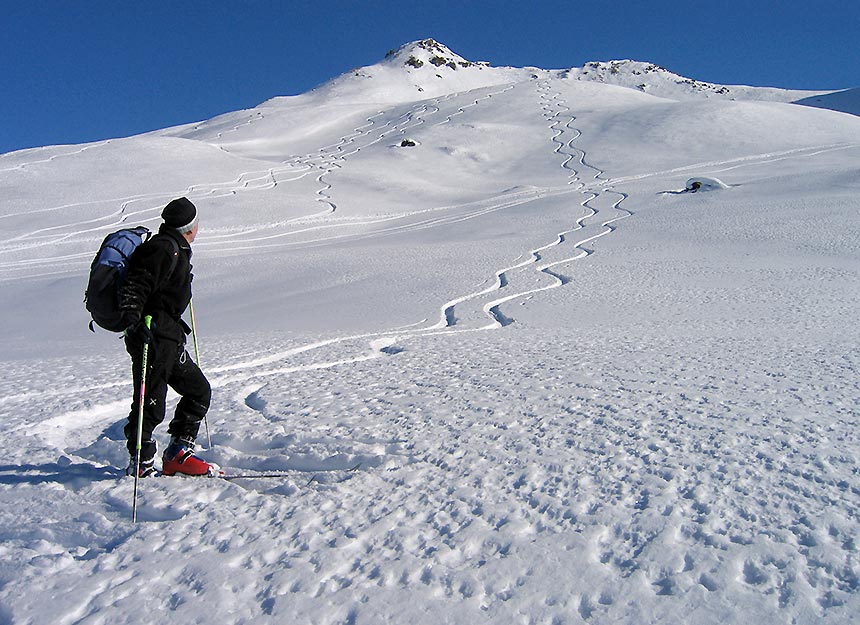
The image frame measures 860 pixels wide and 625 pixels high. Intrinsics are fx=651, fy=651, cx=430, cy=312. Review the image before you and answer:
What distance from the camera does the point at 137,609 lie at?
2330 millimetres

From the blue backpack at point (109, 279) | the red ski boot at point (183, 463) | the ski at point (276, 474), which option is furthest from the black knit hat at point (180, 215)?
the ski at point (276, 474)

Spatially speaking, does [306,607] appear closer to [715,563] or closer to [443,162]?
[715,563]

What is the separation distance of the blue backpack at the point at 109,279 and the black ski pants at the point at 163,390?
0.16 metres

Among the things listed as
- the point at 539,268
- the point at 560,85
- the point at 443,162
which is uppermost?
the point at 560,85

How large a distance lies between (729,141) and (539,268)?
102 ft

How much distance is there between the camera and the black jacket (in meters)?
3.14

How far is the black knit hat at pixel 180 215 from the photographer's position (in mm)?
3354

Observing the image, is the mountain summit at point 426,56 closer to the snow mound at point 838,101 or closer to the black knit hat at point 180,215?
the snow mound at point 838,101

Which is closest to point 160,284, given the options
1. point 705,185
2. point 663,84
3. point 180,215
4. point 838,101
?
point 180,215

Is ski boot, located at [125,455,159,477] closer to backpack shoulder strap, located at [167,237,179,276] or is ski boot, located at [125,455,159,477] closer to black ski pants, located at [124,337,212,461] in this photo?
black ski pants, located at [124,337,212,461]

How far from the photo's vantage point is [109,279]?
3.11 m

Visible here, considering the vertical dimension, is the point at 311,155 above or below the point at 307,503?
above

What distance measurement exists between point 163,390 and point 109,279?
26.4 inches

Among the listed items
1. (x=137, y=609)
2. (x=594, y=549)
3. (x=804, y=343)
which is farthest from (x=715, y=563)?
(x=804, y=343)
